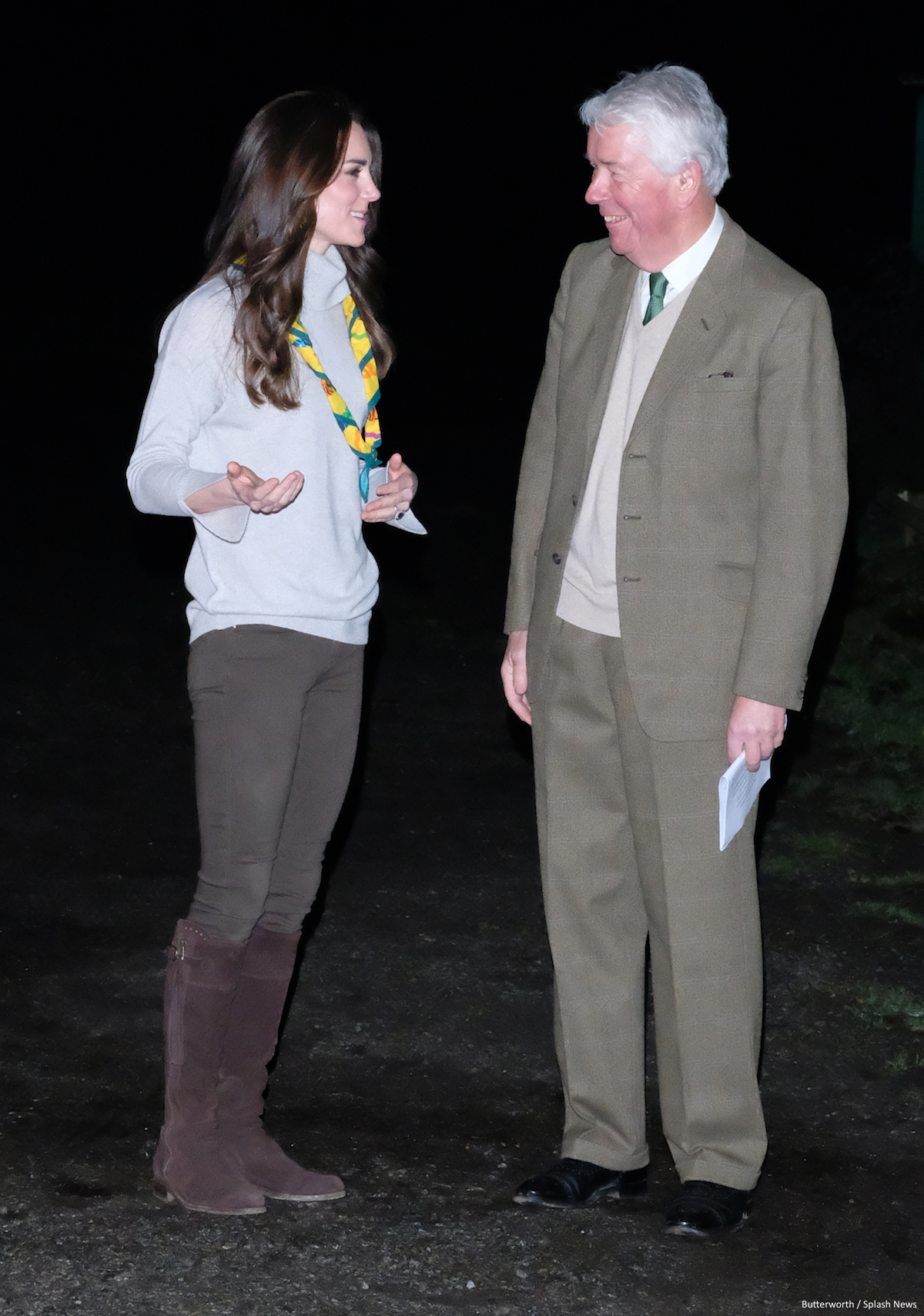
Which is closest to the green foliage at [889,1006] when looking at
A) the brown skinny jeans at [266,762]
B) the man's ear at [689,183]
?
the brown skinny jeans at [266,762]

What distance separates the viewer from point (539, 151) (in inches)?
1145

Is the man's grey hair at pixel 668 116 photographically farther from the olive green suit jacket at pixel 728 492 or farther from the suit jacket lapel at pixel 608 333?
the suit jacket lapel at pixel 608 333

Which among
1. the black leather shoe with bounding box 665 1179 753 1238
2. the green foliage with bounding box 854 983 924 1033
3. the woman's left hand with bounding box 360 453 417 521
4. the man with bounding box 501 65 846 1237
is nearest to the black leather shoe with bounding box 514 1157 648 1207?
the man with bounding box 501 65 846 1237

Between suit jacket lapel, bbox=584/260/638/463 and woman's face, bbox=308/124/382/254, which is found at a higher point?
woman's face, bbox=308/124/382/254

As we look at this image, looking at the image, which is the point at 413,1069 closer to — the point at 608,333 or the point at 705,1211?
the point at 705,1211

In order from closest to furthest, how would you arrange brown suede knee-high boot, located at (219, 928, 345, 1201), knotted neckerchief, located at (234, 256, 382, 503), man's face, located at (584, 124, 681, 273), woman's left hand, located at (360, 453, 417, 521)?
man's face, located at (584, 124, 681, 273) < knotted neckerchief, located at (234, 256, 382, 503) < woman's left hand, located at (360, 453, 417, 521) < brown suede knee-high boot, located at (219, 928, 345, 1201)

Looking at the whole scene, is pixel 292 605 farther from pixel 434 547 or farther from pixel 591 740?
pixel 434 547

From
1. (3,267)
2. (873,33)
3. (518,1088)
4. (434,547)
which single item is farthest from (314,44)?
(518,1088)

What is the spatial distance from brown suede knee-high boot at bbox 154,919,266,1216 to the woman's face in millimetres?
1484

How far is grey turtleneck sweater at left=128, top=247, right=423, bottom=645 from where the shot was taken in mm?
3150

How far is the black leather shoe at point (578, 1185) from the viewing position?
11.7 feet

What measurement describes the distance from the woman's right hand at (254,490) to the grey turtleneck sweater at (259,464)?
0.04 meters

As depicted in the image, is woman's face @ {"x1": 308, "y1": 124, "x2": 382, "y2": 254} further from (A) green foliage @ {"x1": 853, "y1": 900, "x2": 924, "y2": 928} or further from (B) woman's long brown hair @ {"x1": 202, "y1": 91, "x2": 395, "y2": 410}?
(A) green foliage @ {"x1": 853, "y1": 900, "x2": 924, "y2": 928}

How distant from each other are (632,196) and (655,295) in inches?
9.2
